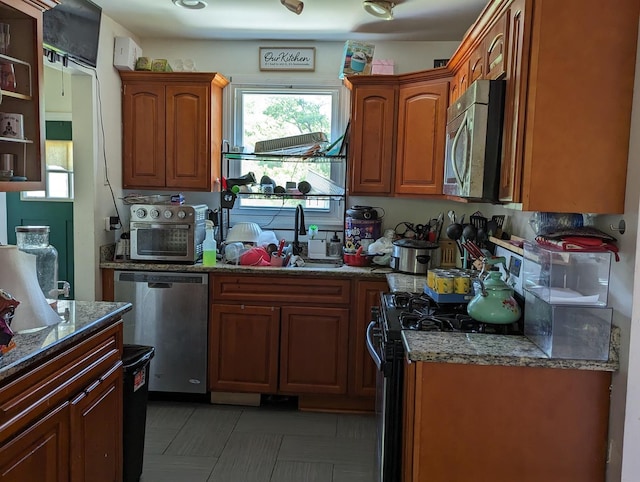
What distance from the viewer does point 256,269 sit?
10.9 feet

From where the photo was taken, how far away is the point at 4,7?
2.04 meters

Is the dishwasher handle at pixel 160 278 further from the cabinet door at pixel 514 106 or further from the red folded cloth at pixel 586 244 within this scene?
the red folded cloth at pixel 586 244

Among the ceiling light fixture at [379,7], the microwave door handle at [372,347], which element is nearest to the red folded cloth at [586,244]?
the microwave door handle at [372,347]

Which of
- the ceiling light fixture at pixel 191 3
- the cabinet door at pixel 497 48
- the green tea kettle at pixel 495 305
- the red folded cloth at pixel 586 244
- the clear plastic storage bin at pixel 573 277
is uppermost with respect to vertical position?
the ceiling light fixture at pixel 191 3

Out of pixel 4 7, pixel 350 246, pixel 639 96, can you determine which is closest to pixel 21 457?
pixel 4 7

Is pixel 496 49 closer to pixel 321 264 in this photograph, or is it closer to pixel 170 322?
pixel 321 264

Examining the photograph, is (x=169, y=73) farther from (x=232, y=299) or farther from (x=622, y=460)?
(x=622, y=460)

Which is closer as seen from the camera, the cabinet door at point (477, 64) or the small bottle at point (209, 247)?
the cabinet door at point (477, 64)

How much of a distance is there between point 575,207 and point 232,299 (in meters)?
2.14

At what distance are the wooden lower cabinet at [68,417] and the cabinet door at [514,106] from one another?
1594 millimetres

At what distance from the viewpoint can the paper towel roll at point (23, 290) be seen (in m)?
1.88

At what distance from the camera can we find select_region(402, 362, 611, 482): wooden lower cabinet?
1.79 metres

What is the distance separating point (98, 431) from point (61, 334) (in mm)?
459

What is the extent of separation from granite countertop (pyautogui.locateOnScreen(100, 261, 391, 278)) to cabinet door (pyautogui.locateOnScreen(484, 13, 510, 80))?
1.41m
